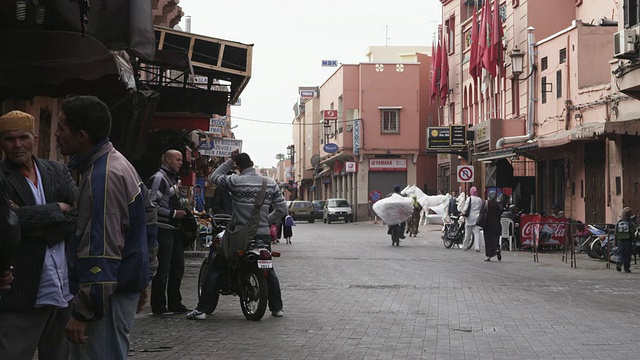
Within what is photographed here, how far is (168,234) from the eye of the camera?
11.3m

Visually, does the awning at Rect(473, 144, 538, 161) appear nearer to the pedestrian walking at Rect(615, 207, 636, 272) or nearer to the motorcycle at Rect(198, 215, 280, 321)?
the pedestrian walking at Rect(615, 207, 636, 272)

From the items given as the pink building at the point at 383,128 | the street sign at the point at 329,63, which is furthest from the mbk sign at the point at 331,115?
the street sign at the point at 329,63

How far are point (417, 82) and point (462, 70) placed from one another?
17.5 metres

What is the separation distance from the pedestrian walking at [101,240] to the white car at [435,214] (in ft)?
161

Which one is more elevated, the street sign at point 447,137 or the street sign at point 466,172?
the street sign at point 447,137

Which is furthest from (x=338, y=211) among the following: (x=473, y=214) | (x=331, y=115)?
(x=473, y=214)

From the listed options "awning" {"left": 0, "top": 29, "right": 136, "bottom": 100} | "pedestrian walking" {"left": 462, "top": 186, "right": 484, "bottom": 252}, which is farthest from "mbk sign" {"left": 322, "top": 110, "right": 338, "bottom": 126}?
"awning" {"left": 0, "top": 29, "right": 136, "bottom": 100}

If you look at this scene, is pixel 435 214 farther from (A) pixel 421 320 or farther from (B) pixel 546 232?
(A) pixel 421 320

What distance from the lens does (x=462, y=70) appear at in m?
50.5

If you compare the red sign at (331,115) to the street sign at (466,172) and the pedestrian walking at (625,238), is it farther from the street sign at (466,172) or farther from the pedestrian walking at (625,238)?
the pedestrian walking at (625,238)

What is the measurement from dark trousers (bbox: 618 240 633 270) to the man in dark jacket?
1595 cm

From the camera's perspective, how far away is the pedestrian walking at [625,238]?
19.7 meters

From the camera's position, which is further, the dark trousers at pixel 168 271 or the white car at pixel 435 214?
the white car at pixel 435 214

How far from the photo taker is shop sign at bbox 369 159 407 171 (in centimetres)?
6731
